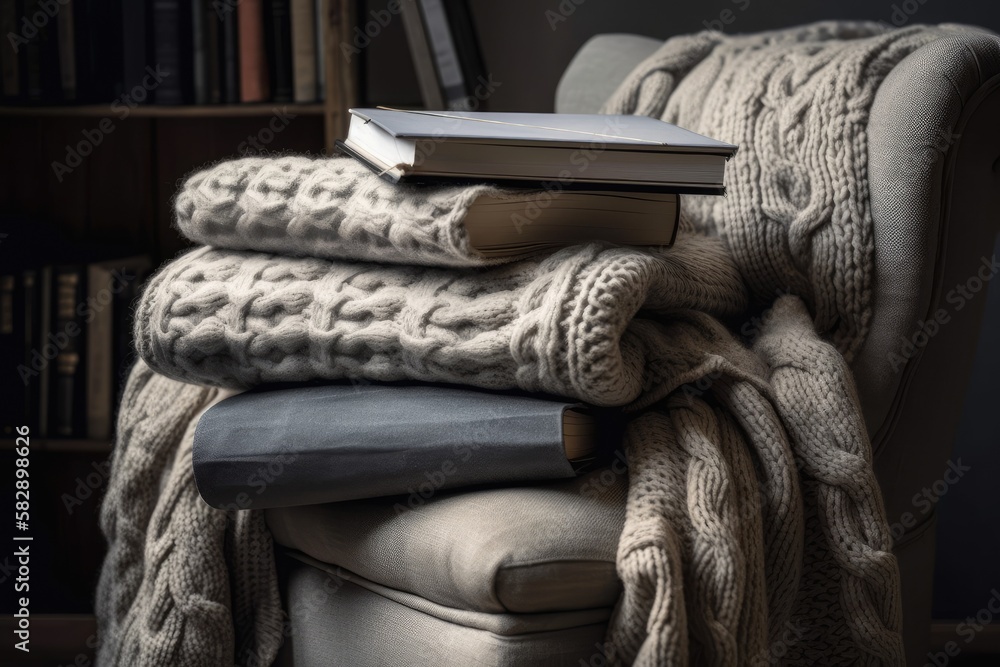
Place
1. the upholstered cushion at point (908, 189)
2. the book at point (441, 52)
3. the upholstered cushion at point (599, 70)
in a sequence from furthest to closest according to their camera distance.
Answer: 1. the book at point (441, 52)
2. the upholstered cushion at point (599, 70)
3. the upholstered cushion at point (908, 189)

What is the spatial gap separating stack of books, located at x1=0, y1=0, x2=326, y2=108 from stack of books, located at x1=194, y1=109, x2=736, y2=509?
32.4 inches

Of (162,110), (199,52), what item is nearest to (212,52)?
(199,52)

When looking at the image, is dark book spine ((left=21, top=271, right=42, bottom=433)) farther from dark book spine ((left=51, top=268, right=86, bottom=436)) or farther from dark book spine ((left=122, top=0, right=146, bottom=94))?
dark book spine ((left=122, top=0, right=146, bottom=94))

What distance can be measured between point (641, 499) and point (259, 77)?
1154mm

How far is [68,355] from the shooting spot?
5.06 ft

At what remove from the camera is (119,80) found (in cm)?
155

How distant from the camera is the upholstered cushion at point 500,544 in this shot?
2.03 feet

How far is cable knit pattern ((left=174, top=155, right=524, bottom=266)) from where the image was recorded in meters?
0.71

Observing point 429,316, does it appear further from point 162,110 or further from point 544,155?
point 162,110

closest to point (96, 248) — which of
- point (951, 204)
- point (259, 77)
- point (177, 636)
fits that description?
point (259, 77)

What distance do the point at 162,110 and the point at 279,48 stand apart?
0.23 meters

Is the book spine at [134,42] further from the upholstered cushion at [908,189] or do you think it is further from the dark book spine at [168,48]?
the upholstered cushion at [908,189]

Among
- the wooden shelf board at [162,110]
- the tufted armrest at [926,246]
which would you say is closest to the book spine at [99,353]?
the wooden shelf board at [162,110]

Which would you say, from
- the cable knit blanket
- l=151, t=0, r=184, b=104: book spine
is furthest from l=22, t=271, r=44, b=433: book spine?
the cable knit blanket
